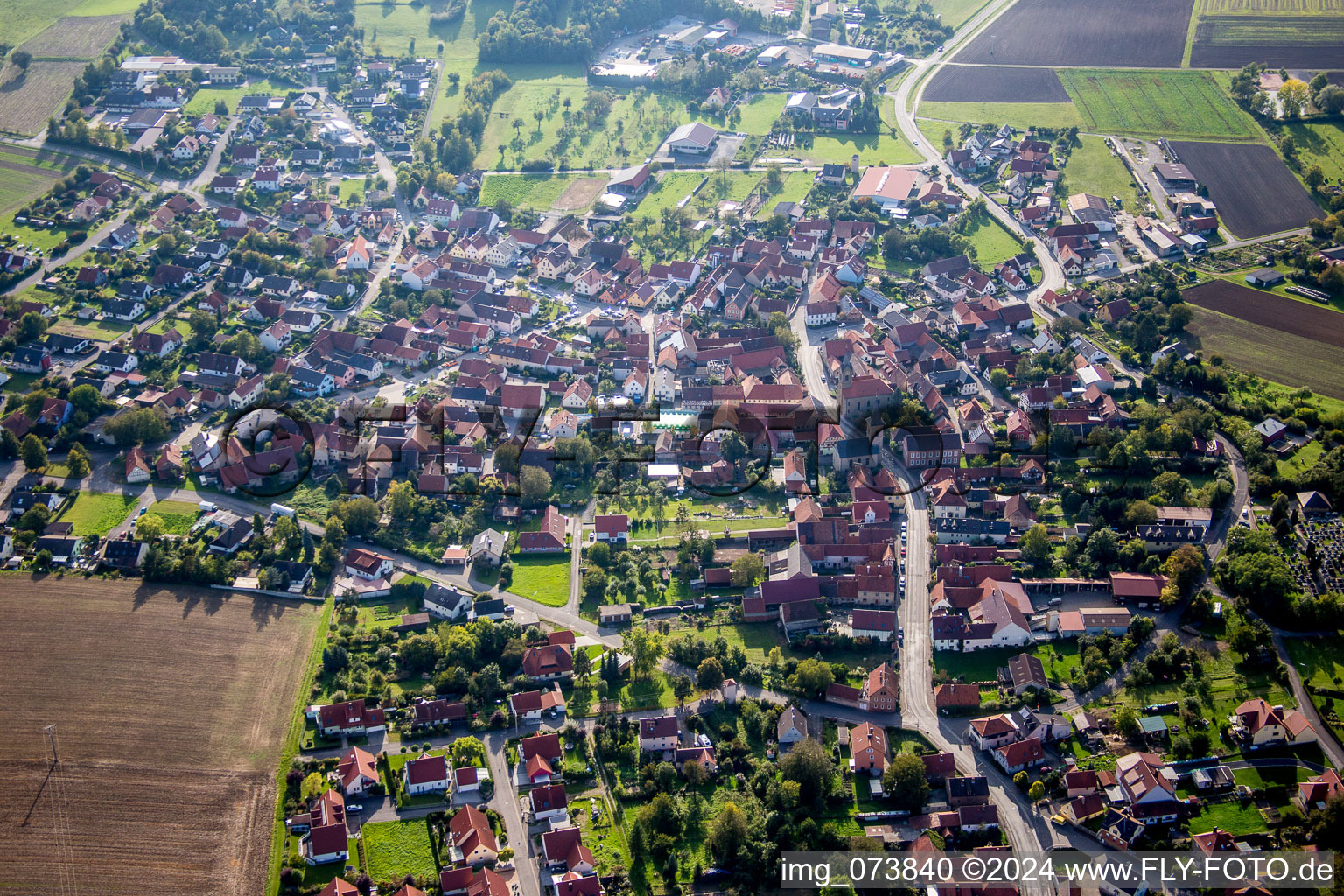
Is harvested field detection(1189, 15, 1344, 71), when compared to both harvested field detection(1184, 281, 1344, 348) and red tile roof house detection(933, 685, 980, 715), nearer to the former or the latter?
harvested field detection(1184, 281, 1344, 348)

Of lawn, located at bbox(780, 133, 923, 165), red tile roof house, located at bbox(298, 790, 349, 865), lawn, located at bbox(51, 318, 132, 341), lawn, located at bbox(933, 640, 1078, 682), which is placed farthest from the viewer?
lawn, located at bbox(780, 133, 923, 165)

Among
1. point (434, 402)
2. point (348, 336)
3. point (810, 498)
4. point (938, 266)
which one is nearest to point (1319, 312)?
point (938, 266)

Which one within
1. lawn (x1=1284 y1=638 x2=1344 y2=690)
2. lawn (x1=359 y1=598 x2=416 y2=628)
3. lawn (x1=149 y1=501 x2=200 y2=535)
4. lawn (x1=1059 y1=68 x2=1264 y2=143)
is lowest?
lawn (x1=149 y1=501 x2=200 y2=535)

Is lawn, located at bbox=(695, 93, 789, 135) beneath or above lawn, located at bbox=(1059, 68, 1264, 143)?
beneath

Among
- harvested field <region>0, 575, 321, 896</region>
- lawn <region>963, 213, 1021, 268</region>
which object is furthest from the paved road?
harvested field <region>0, 575, 321, 896</region>

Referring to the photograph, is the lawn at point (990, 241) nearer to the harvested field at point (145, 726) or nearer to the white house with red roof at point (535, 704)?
the white house with red roof at point (535, 704)

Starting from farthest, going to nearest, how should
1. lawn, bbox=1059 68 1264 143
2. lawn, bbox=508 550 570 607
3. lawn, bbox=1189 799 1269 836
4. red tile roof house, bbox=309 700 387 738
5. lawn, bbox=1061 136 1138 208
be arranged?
lawn, bbox=1059 68 1264 143 < lawn, bbox=1061 136 1138 208 < lawn, bbox=508 550 570 607 < red tile roof house, bbox=309 700 387 738 < lawn, bbox=1189 799 1269 836

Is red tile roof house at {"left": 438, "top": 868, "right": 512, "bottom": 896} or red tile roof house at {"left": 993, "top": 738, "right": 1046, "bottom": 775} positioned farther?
red tile roof house at {"left": 993, "top": 738, "right": 1046, "bottom": 775}

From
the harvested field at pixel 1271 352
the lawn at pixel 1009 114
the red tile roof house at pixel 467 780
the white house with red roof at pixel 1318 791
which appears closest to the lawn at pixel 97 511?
the red tile roof house at pixel 467 780
